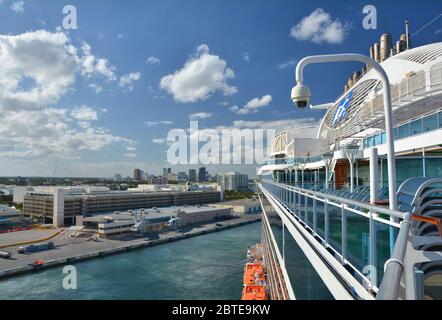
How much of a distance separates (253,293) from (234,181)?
88.8 meters

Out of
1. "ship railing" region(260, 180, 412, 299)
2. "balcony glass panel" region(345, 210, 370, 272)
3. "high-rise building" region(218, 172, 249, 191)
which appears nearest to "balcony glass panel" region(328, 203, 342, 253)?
"ship railing" region(260, 180, 412, 299)

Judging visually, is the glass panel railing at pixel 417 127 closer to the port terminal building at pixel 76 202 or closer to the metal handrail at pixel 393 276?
the metal handrail at pixel 393 276

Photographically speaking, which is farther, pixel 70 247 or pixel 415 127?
pixel 70 247

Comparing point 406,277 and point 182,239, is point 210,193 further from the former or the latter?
point 406,277

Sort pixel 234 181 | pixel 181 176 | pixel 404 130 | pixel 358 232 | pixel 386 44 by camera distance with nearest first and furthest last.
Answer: pixel 358 232 → pixel 404 130 → pixel 386 44 → pixel 234 181 → pixel 181 176

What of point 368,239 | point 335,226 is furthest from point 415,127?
point 368,239

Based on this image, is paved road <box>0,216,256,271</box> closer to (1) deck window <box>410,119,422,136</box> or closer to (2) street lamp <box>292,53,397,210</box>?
(1) deck window <box>410,119,422,136</box>

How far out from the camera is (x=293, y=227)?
4945 mm

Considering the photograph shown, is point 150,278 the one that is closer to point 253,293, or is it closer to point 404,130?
point 253,293

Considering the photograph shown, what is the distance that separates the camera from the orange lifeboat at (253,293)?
13692 millimetres

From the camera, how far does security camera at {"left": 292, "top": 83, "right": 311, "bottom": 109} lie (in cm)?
296

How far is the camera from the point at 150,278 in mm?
19531

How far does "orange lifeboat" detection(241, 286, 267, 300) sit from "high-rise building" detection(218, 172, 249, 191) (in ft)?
284
